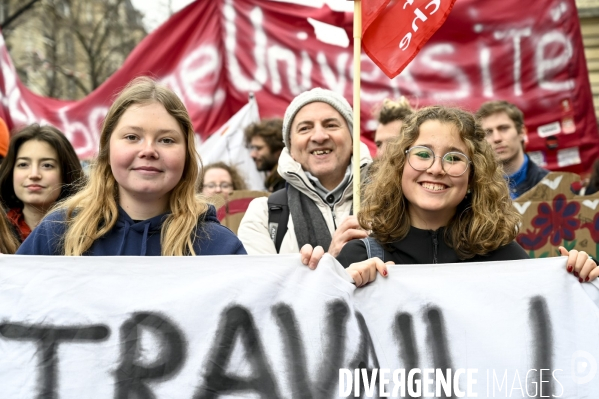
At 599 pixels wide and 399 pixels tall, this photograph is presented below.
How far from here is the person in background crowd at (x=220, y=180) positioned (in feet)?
17.3

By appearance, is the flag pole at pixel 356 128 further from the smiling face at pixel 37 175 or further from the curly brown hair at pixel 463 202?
the smiling face at pixel 37 175

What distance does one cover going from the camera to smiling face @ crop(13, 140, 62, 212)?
3.88 m

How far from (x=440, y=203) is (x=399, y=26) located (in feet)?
3.16

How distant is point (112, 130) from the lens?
276 cm

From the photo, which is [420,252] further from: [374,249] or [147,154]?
[147,154]

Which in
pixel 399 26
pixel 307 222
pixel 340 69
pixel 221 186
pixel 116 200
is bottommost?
pixel 307 222

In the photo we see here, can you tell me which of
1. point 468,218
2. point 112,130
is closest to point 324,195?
point 468,218

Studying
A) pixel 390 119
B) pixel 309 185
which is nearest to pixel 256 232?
pixel 309 185

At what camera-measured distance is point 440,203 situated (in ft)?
9.18

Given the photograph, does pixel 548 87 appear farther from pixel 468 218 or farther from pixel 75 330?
pixel 75 330

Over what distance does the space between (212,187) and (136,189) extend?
2.62 meters

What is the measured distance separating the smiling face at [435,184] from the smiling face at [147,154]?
79 cm

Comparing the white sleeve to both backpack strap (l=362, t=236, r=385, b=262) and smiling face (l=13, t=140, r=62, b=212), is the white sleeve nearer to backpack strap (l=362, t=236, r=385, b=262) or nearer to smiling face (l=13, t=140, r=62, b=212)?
backpack strap (l=362, t=236, r=385, b=262)

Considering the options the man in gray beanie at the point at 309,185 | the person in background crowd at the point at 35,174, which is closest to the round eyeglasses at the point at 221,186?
the person in background crowd at the point at 35,174
